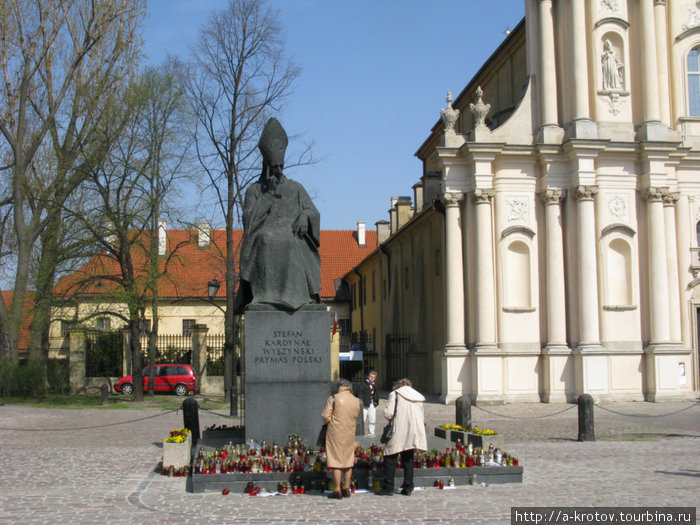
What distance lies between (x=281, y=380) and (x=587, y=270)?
19060 mm

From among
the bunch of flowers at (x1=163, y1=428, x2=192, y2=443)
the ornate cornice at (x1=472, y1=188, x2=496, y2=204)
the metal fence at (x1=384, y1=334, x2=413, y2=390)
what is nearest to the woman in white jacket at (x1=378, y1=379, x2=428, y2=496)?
the bunch of flowers at (x1=163, y1=428, x2=192, y2=443)

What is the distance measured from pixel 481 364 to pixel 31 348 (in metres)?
18.3

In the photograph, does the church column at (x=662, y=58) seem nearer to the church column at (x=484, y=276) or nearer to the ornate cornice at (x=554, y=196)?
the ornate cornice at (x=554, y=196)

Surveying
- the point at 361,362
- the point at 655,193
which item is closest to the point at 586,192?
the point at 655,193

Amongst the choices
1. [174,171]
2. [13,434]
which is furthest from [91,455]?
[174,171]

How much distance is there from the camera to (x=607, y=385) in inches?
1078

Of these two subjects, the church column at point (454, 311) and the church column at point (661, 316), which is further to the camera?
the church column at point (454, 311)

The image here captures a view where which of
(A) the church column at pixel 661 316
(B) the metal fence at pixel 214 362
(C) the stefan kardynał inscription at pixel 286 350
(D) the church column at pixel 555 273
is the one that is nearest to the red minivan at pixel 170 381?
(B) the metal fence at pixel 214 362

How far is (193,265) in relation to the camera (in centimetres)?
5544

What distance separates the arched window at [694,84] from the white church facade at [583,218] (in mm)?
45

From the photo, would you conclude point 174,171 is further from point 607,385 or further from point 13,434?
point 607,385

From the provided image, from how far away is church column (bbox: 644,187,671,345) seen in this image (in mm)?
27875

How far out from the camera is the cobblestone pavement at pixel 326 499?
8.88m

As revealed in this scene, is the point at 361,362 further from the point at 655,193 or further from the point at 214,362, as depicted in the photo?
the point at 655,193
